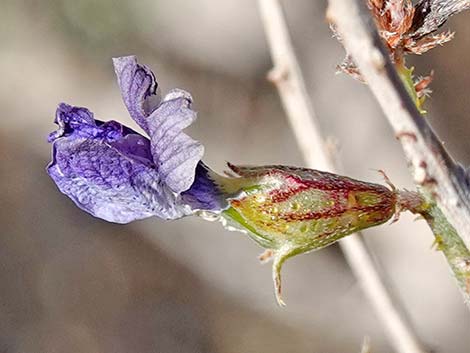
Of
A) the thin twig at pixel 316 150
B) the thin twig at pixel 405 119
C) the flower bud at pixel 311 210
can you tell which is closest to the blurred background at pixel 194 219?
the thin twig at pixel 316 150

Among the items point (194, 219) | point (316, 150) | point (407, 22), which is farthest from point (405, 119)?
point (194, 219)

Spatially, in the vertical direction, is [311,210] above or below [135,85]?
below

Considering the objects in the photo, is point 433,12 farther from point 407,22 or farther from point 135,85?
point 135,85

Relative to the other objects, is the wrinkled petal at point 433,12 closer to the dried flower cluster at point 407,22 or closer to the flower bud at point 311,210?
the dried flower cluster at point 407,22

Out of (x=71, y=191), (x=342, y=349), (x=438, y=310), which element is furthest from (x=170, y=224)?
(x=71, y=191)

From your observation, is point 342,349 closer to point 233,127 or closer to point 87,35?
point 233,127

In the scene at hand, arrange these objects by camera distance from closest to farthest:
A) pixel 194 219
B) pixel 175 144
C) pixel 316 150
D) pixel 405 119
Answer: pixel 405 119
pixel 175 144
pixel 316 150
pixel 194 219
